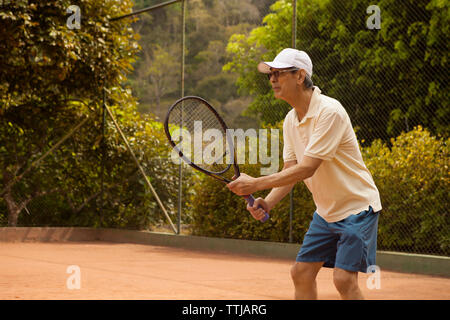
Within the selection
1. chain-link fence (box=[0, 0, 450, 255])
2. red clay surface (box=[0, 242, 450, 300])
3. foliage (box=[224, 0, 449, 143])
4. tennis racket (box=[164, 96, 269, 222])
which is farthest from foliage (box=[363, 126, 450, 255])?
tennis racket (box=[164, 96, 269, 222])

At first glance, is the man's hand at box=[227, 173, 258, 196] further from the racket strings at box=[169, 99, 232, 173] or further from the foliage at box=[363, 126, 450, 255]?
the racket strings at box=[169, 99, 232, 173]

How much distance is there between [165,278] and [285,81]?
359cm

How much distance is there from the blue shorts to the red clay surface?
1876 mm

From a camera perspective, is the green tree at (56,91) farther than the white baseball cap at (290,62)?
Yes

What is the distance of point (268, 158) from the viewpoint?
387 inches

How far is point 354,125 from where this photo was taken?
10289mm

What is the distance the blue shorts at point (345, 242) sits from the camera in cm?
364

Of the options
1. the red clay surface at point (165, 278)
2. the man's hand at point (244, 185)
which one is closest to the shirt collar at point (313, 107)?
the man's hand at point (244, 185)

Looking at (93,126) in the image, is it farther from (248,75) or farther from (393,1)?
(393,1)

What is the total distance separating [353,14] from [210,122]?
6416 mm

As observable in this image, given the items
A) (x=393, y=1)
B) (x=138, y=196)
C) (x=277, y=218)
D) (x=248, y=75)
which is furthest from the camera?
(x=393, y=1)

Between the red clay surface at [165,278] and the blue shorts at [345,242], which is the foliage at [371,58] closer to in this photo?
the red clay surface at [165,278]

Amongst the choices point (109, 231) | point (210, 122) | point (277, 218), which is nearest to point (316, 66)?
point (210, 122)

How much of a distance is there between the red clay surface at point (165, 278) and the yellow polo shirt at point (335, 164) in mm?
2095
